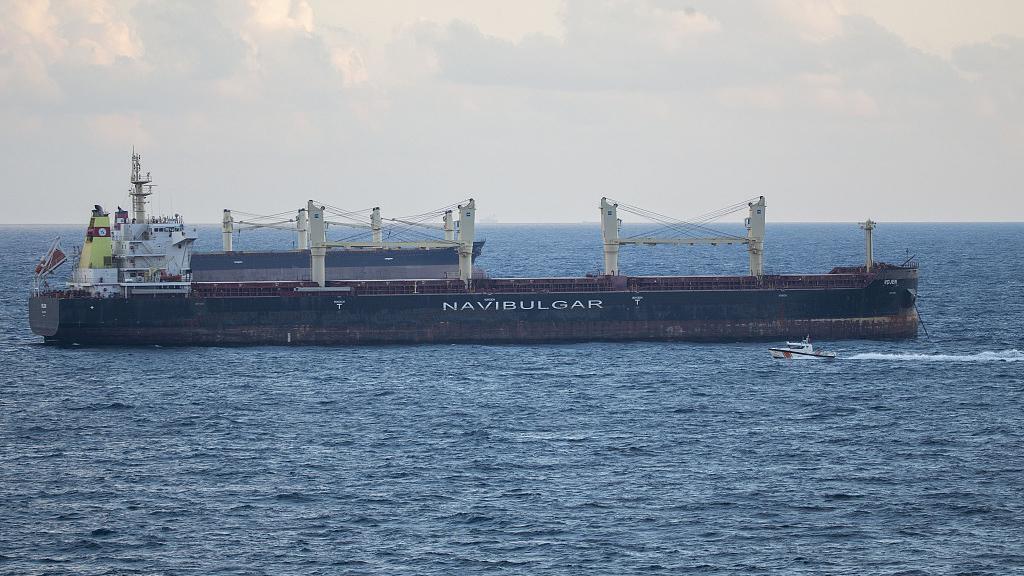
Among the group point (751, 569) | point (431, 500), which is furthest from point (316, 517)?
point (751, 569)

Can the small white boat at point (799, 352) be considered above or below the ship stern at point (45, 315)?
below

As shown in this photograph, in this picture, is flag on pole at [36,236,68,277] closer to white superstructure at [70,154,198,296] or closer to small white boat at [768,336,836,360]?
white superstructure at [70,154,198,296]

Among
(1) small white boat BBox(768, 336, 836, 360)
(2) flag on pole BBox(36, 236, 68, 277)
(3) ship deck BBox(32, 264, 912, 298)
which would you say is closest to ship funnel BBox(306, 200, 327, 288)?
(3) ship deck BBox(32, 264, 912, 298)

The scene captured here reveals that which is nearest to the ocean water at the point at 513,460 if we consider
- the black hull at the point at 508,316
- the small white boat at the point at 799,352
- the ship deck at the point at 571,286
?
the small white boat at the point at 799,352

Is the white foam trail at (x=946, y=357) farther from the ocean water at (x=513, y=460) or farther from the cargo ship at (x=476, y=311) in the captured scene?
the cargo ship at (x=476, y=311)

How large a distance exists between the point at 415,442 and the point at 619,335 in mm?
31208

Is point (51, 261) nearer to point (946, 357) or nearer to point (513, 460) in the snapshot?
point (513, 460)

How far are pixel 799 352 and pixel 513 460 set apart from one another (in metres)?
29.8

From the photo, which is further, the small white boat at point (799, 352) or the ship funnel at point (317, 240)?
the ship funnel at point (317, 240)

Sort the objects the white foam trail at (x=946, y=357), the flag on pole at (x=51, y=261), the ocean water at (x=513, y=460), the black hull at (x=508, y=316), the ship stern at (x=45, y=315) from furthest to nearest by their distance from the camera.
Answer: the flag on pole at (x=51, y=261) < the black hull at (x=508, y=316) < the ship stern at (x=45, y=315) < the white foam trail at (x=946, y=357) < the ocean water at (x=513, y=460)

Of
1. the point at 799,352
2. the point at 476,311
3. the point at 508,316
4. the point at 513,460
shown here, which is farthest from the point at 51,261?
the point at 799,352

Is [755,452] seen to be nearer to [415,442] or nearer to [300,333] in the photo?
[415,442]

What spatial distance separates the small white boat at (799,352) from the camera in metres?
73.7

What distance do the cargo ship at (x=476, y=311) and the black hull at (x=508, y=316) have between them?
7 cm
